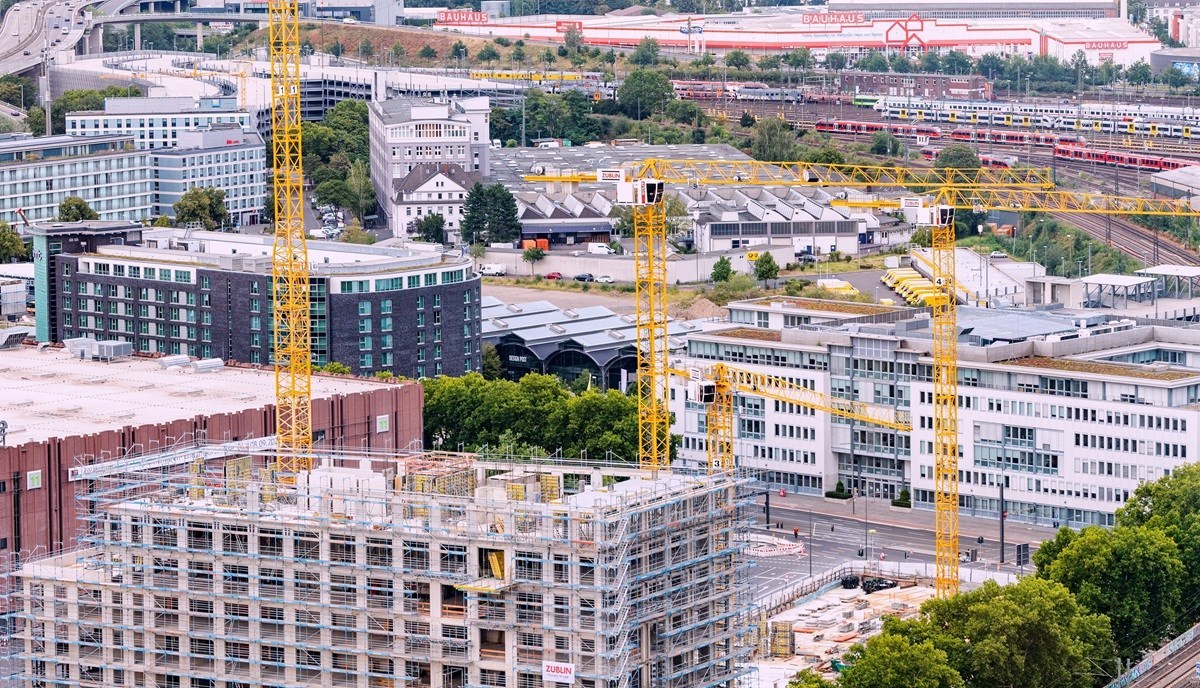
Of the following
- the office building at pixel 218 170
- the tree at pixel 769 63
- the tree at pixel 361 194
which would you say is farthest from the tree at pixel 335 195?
the tree at pixel 769 63

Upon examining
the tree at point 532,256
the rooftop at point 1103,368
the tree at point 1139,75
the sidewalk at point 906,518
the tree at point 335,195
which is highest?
the tree at point 1139,75

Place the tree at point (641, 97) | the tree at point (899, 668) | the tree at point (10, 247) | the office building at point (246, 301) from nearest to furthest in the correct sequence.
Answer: the tree at point (899, 668), the office building at point (246, 301), the tree at point (10, 247), the tree at point (641, 97)

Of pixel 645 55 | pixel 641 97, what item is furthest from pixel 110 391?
pixel 645 55

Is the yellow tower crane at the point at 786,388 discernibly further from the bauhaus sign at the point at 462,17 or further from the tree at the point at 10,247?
the bauhaus sign at the point at 462,17

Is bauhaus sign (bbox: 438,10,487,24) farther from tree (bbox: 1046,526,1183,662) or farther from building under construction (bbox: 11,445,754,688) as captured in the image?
building under construction (bbox: 11,445,754,688)

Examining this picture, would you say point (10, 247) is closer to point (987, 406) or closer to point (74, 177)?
point (74, 177)

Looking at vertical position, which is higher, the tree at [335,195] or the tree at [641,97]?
the tree at [641,97]

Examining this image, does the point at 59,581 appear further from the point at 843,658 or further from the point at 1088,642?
the point at 1088,642
